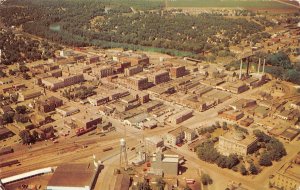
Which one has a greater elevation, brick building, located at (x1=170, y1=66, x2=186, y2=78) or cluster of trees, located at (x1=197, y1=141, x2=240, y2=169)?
brick building, located at (x1=170, y1=66, x2=186, y2=78)

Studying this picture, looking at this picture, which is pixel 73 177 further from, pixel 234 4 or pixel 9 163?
pixel 234 4

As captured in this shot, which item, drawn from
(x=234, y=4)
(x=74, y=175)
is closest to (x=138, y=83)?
(x=74, y=175)

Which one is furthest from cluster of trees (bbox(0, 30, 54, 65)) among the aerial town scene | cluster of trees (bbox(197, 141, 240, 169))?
cluster of trees (bbox(197, 141, 240, 169))

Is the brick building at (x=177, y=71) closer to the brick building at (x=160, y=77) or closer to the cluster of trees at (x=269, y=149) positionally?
the brick building at (x=160, y=77)

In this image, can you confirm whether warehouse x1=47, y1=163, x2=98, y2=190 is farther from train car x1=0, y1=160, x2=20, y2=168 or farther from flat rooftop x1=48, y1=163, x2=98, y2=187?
train car x1=0, y1=160, x2=20, y2=168

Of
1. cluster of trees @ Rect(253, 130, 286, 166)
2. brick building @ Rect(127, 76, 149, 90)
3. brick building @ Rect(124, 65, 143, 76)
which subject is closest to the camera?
cluster of trees @ Rect(253, 130, 286, 166)

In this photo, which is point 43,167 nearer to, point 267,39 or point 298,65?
→ point 298,65

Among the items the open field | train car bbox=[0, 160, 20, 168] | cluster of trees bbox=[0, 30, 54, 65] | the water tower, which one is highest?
the open field
